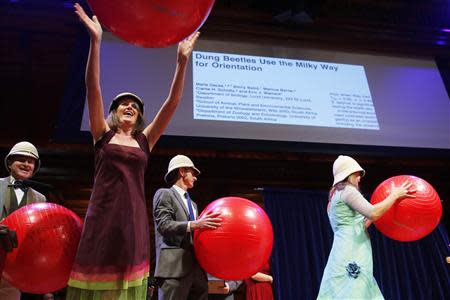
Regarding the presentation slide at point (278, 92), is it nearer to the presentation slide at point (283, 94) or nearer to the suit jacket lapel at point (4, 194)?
the presentation slide at point (283, 94)

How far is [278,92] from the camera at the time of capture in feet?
13.2

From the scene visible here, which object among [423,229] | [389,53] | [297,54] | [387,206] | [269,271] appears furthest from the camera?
[389,53]

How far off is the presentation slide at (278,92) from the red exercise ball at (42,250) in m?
2.47

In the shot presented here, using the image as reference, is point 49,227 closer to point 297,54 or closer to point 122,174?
point 122,174

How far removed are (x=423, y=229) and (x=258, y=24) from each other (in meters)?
3.15

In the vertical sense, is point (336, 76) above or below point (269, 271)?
above

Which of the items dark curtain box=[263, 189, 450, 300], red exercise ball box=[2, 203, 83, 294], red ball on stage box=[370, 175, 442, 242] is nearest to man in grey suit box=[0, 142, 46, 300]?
red exercise ball box=[2, 203, 83, 294]

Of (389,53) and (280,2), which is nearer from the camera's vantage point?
(280,2)

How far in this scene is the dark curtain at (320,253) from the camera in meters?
4.22

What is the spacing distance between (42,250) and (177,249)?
830 millimetres

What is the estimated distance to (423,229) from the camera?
222 centimetres

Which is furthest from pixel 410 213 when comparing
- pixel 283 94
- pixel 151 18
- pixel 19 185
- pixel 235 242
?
pixel 283 94

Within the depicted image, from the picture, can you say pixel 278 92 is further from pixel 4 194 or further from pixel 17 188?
pixel 4 194

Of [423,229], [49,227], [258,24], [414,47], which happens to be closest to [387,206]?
[423,229]
